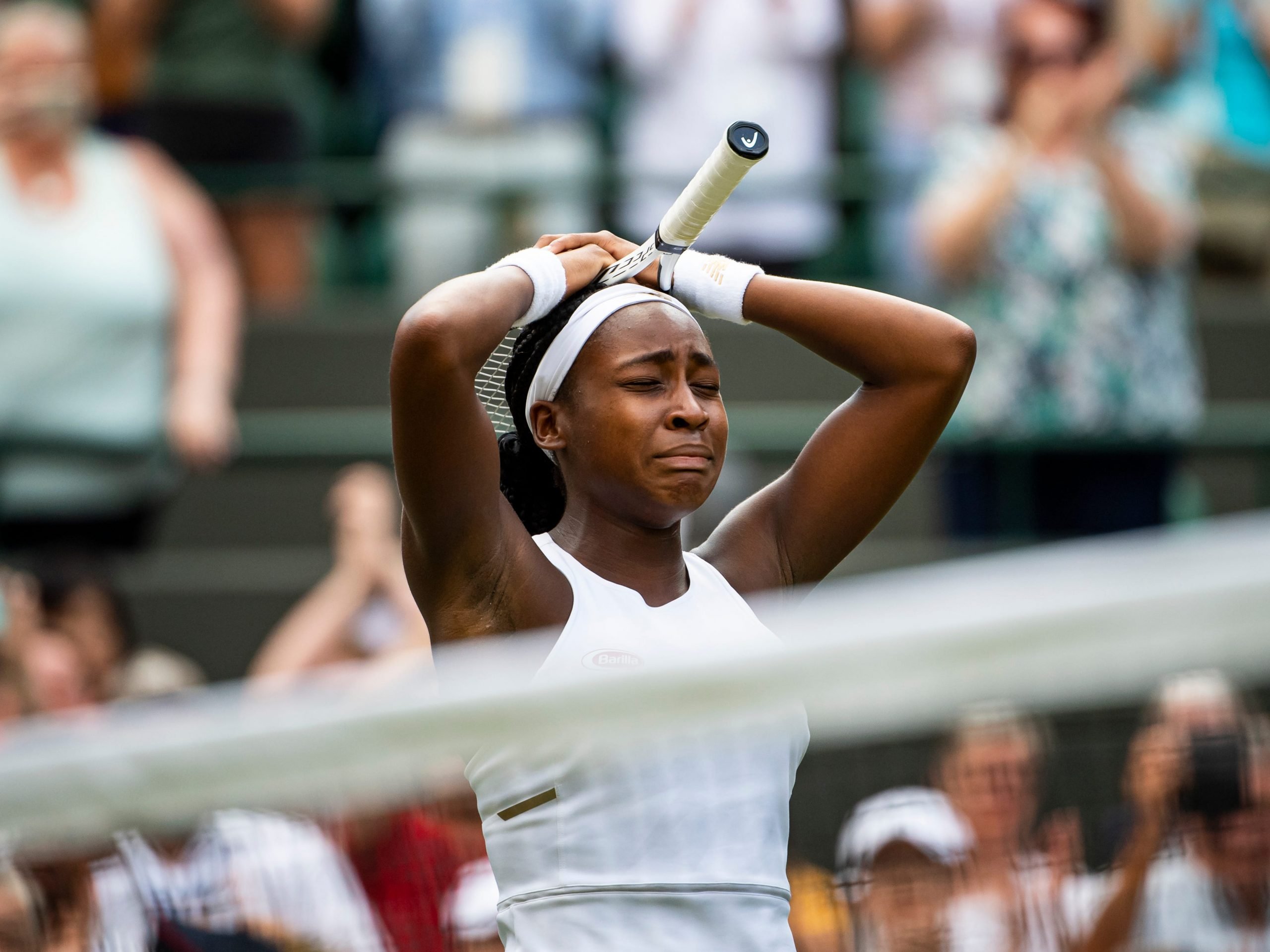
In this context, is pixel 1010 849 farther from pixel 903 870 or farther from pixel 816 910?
pixel 816 910

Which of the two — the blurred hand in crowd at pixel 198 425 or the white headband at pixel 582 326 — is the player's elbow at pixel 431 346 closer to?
the white headband at pixel 582 326

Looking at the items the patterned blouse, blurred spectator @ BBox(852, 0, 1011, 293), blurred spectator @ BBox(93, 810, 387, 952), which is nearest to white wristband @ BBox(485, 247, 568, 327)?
blurred spectator @ BBox(93, 810, 387, 952)

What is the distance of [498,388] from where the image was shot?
3.25m

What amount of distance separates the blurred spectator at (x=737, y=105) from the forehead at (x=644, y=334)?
4324 mm

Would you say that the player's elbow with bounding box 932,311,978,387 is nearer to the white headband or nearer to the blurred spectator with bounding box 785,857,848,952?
the white headband

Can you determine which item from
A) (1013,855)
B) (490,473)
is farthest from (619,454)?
(1013,855)

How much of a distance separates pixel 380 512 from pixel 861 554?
6.63ft

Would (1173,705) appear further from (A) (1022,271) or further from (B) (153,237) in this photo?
(B) (153,237)

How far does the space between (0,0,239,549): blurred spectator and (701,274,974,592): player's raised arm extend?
381cm

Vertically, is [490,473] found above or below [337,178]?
below

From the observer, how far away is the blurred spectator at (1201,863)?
2648 millimetres

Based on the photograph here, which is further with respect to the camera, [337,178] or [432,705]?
[337,178]

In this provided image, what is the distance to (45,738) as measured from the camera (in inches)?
87.8

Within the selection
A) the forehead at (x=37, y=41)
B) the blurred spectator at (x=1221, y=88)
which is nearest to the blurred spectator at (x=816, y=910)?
the forehead at (x=37, y=41)
